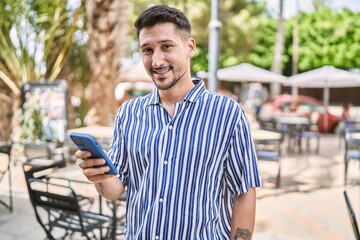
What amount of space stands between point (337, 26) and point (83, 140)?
27813 mm

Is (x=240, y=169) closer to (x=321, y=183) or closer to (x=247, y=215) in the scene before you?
(x=247, y=215)

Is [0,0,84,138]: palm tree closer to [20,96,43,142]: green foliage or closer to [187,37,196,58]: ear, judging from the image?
[20,96,43,142]: green foliage

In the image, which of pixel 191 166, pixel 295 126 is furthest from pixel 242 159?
pixel 295 126

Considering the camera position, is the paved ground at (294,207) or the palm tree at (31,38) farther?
the palm tree at (31,38)

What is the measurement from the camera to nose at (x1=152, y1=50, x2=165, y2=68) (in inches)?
55.6

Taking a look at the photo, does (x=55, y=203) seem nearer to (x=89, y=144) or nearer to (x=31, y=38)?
(x=89, y=144)

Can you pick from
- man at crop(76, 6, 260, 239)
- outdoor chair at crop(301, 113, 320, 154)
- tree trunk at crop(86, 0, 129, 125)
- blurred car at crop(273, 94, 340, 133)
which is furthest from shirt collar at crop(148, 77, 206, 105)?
blurred car at crop(273, 94, 340, 133)

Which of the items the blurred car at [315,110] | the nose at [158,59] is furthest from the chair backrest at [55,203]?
the blurred car at [315,110]

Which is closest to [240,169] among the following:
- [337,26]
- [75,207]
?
[75,207]

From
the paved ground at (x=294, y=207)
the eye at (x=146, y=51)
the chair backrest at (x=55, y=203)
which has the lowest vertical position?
the paved ground at (x=294, y=207)

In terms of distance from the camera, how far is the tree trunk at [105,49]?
Answer: 711cm

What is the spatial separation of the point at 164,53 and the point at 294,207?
441 centimetres

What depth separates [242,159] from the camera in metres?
1.37

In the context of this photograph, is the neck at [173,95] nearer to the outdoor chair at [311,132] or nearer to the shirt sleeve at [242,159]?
the shirt sleeve at [242,159]
